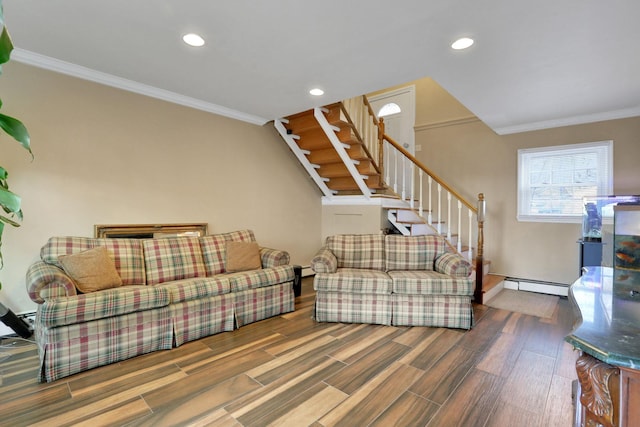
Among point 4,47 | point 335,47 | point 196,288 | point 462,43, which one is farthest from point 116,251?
point 462,43

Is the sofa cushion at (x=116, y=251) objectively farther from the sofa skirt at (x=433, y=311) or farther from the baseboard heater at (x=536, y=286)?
the baseboard heater at (x=536, y=286)

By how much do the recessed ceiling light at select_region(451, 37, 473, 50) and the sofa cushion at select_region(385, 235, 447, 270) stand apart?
2.02 metres

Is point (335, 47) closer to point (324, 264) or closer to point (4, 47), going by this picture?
point (4, 47)

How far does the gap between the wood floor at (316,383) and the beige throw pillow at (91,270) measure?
63cm

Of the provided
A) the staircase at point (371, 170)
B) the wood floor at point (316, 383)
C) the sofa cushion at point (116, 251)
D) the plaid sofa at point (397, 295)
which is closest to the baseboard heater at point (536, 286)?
the staircase at point (371, 170)

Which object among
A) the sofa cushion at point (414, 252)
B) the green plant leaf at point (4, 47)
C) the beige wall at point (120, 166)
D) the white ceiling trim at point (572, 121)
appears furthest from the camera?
the white ceiling trim at point (572, 121)

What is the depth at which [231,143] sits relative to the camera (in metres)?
4.03

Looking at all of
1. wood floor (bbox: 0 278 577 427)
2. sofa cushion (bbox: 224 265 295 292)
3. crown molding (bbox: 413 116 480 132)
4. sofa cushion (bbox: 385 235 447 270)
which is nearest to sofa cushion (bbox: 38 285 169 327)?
wood floor (bbox: 0 278 577 427)

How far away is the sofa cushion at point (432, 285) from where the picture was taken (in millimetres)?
2932

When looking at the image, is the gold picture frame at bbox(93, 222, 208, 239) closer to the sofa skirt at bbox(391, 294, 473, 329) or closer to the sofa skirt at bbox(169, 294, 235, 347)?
the sofa skirt at bbox(169, 294, 235, 347)

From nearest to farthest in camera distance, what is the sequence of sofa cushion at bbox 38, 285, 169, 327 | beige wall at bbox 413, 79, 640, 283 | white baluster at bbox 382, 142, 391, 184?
sofa cushion at bbox 38, 285, 169, 327
beige wall at bbox 413, 79, 640, 283
white baluster at bbox 382, 142, 391, 184

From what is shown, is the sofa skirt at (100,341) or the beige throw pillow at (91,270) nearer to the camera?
the sofa skirt at (100,341)

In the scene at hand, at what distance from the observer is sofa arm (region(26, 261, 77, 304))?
2.06 metres

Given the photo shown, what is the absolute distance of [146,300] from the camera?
2363 millimetres
